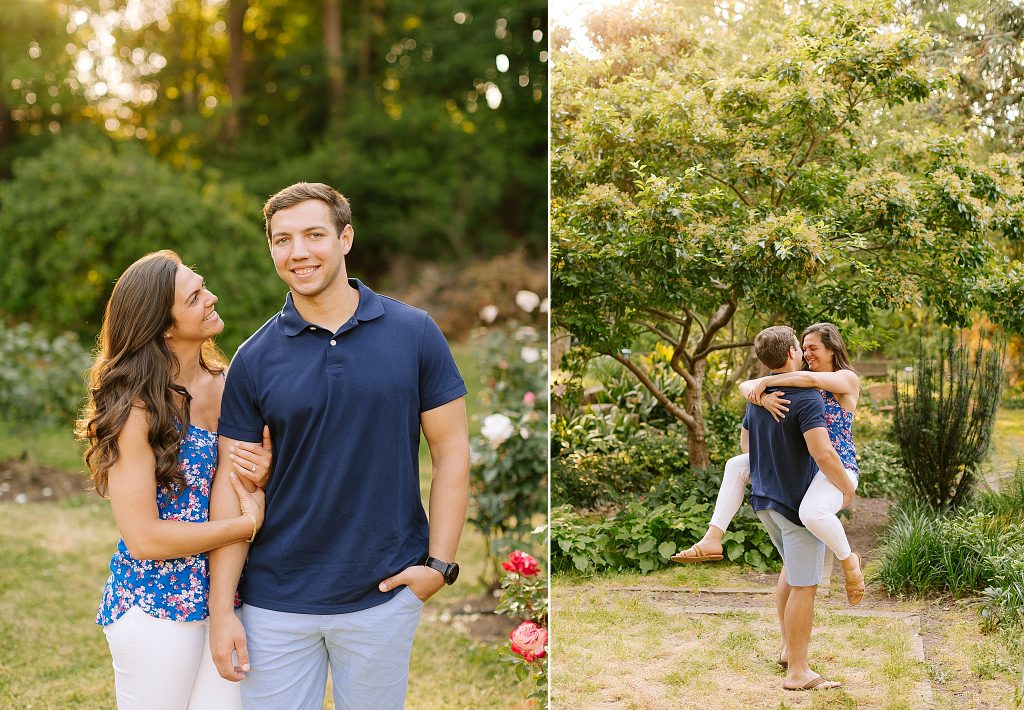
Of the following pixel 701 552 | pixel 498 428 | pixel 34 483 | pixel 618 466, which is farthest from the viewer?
pixel 34 483

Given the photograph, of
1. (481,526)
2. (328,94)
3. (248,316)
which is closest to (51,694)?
(481,526)

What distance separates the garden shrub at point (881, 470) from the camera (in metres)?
2.24

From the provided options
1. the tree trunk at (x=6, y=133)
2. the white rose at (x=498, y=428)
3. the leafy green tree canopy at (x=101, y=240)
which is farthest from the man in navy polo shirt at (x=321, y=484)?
the tree trunk at (x=6, y=133)

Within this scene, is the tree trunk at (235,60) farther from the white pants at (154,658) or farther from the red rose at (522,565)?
the white pants at (154,658)

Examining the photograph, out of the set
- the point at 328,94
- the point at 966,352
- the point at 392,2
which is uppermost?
the point at 392,2

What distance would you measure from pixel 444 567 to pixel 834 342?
1.10 meters

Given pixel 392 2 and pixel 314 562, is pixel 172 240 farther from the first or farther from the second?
pixel 314 562

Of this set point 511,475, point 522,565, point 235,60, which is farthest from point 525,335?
point 235,60

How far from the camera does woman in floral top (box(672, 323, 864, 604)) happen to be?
223 centimetres

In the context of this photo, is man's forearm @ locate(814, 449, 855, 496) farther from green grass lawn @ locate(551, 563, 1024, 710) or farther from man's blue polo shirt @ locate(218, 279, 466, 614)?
man's blue polo shirt @ locate(218, 279, 466, 614)

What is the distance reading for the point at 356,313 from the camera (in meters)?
2.00

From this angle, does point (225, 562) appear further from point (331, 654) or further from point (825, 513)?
point (825, 513)

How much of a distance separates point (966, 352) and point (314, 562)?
5.32 feet

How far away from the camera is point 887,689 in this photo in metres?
2.28
